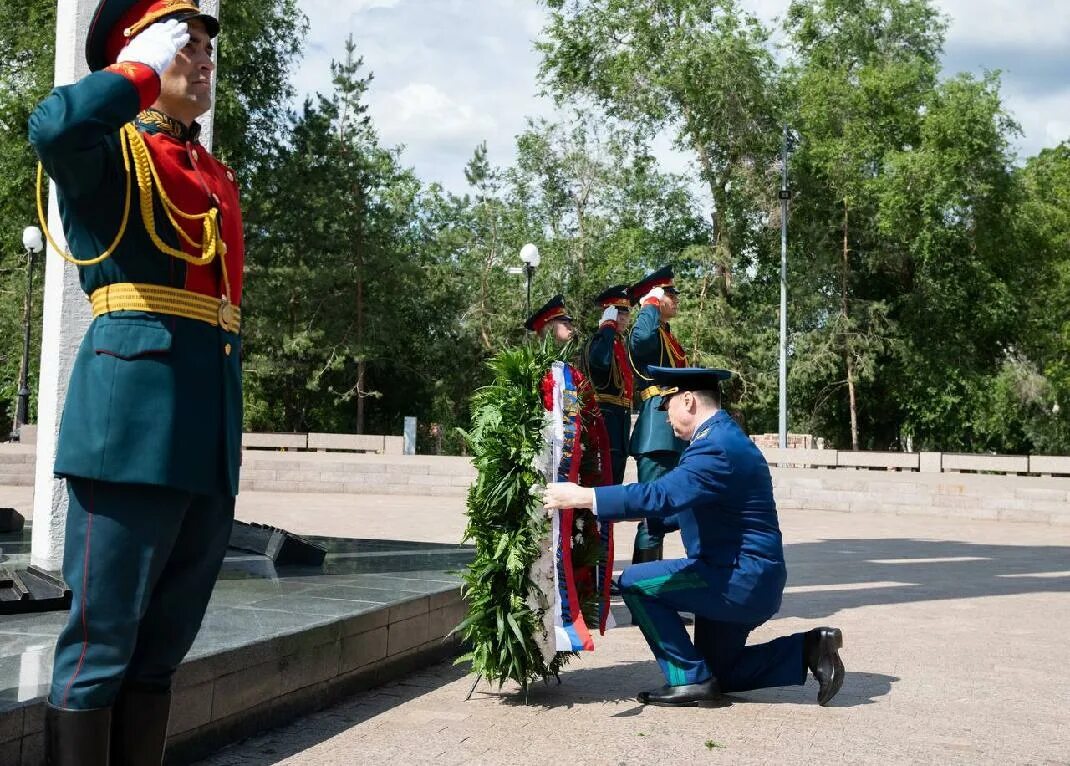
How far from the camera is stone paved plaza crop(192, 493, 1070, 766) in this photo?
4.17 meters

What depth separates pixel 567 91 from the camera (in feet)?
121

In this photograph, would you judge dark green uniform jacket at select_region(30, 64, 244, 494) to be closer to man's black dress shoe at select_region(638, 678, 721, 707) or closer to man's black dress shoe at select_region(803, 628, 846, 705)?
man's black dress shoe at select_region(638, 678, 721, 707)

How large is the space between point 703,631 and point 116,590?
3122 millimetres

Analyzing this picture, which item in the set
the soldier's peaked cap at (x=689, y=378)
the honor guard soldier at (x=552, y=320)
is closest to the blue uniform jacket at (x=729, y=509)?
the soldier's peaked cap at (x=689, y=378)

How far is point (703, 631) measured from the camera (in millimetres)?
5168

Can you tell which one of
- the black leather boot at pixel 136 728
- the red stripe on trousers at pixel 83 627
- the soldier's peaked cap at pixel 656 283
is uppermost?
the soldier's peaked cap at pixel 656 283

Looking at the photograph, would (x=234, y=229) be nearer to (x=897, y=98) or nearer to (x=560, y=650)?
(x=560, y=650)

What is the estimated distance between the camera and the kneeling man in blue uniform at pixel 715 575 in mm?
4812

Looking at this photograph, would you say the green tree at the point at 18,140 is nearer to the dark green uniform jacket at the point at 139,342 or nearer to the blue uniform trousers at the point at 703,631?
the blue uniform trousers at the point at 703,631

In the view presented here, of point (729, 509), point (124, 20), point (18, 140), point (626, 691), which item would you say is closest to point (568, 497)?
point (729, 509)

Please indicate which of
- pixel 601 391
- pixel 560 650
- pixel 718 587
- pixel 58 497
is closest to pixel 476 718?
pixel 560 650

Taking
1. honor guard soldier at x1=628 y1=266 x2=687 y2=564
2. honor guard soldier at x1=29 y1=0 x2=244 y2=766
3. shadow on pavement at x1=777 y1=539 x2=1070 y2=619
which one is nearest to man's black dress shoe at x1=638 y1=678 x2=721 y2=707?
honor guard soldier at x1=628 y1=266 x2=687 y2=564

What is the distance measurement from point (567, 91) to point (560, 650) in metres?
33.7

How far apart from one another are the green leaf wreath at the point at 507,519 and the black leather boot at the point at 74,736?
7.40 feet
